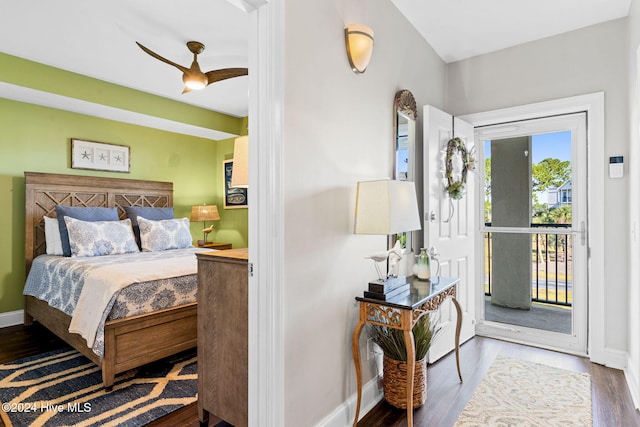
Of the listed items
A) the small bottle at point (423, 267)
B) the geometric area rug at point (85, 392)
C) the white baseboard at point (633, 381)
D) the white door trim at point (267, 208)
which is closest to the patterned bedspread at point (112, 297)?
the geometric area rug at point (85, 392)

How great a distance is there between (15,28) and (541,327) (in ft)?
16.8

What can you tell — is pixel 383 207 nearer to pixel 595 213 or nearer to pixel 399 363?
pixel 399 363

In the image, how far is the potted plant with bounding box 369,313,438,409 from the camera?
207cm

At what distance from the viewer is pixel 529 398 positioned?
2.23 metres

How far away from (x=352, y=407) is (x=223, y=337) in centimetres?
84

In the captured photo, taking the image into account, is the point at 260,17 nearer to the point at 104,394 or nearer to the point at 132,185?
the point at 104,394

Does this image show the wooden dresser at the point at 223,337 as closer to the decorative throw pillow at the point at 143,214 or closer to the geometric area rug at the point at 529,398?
the geometric area rug at the point at 529,398

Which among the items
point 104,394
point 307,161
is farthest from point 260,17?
point 104,394

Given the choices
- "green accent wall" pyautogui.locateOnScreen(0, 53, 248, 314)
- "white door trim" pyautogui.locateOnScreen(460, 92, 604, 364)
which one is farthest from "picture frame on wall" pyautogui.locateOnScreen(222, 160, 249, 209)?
"white door trim" pyautogui.locateOnScreen(460, 92, 604, 364)

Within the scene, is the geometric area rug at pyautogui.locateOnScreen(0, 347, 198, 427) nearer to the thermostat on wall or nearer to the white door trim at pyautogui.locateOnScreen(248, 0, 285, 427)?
the white door trim at pyautogui.locateOnScreen(248, 0, 285, 427)

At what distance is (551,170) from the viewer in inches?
126

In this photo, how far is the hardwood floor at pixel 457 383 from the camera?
2.00 metres

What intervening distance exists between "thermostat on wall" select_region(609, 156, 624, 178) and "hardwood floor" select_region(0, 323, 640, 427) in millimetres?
1487

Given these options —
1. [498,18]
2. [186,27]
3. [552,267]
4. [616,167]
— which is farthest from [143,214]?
[616,167]
